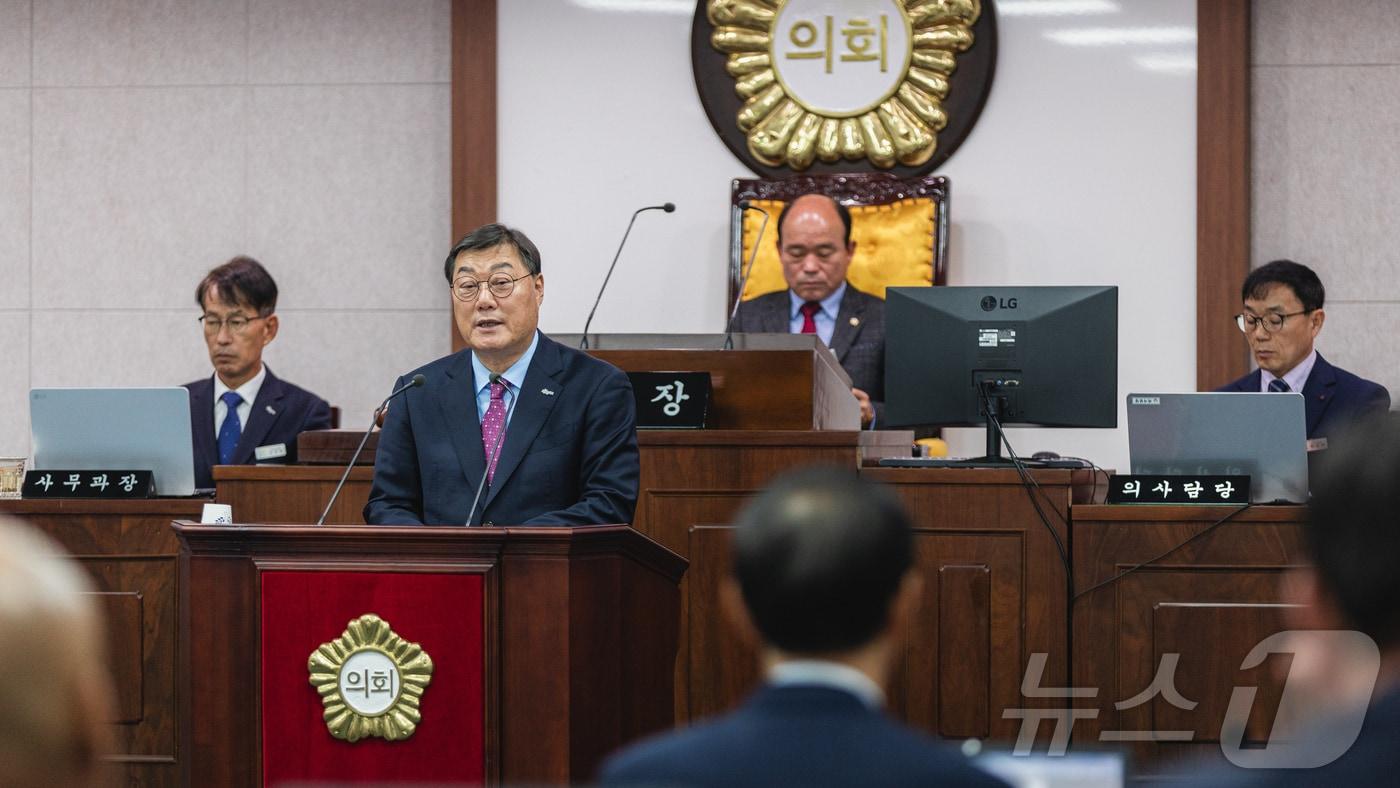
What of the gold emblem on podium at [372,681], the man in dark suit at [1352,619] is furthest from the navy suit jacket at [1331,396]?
the man in dark suit at [1352,619]

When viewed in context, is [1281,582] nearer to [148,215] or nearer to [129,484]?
[129,484]

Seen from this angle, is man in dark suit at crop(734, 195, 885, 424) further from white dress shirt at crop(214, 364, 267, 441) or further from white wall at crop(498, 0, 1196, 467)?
white dress shirt at crop(214, 364, 267, 441)

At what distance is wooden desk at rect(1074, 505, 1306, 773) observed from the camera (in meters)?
Result: 3.79

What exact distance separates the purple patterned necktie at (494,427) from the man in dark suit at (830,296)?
186cm

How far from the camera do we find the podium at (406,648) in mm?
2852

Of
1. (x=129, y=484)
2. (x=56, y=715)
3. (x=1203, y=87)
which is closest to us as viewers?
(x=56, y=715)

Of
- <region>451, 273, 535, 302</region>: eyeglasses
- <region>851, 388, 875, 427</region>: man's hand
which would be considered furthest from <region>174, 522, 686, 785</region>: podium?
<region>851, 388, 875, 427</region>: man's hand

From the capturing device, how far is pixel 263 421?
4.95 m

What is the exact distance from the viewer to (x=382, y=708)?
2.83 meters

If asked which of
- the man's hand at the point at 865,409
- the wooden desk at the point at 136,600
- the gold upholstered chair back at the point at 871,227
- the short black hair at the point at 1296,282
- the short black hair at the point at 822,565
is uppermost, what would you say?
the gold upholstered chair back at the point at 871,227

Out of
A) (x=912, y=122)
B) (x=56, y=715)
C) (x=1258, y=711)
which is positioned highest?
(x=912, y=122)

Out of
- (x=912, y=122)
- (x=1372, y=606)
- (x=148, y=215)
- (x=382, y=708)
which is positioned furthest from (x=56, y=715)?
(x=148, y=215)

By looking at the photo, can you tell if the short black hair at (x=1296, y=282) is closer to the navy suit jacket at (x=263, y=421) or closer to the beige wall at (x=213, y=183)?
the navy suit jacket at (x=263, y=421)

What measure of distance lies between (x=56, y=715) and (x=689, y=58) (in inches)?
207
